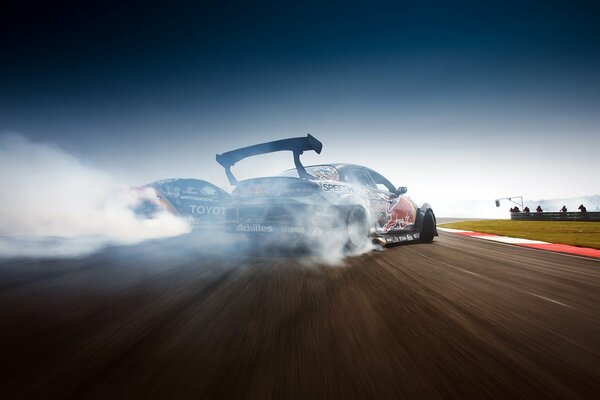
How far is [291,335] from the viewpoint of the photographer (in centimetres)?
170

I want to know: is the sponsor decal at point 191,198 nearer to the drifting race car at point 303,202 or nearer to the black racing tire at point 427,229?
the drifting race car at point 303,202

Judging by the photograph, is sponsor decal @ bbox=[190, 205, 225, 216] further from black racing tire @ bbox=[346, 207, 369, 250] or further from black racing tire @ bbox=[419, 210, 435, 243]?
black racing tire @ bbox=[419, 210, 435, 243]

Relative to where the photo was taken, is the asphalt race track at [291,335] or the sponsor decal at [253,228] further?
the sponsor decal at [253,228]

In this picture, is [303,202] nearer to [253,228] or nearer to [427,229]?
[253,228]

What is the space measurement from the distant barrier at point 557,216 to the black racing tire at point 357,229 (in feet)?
79.1

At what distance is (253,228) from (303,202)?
34.1 inches

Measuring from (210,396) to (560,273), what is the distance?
4861 millimetres

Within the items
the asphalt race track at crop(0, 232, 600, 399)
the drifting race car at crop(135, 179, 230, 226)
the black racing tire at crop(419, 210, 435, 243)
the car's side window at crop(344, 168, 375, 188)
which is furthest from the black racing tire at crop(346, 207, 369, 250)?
the drifting race car at crop(135, 179, 230, 226)

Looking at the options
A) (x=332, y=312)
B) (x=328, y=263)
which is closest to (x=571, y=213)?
(x=328, y=263)

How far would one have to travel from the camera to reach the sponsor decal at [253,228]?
439cm

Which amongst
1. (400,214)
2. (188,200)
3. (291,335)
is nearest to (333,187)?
(400,214)

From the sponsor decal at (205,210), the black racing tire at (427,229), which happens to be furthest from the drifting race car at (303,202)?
the sponsor decal at (205,210)

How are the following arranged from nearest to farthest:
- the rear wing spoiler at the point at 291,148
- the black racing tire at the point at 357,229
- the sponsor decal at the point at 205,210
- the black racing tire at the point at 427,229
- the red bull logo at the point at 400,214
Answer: the rear wing spoiler at the point at 291,148 → the black racing tire at the point at 357,229 → the red bull logo at the point at 400,214 → the black racing tire at the point at 427,229 → the sponsor decal at the point at 205,210

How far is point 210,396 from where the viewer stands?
43.2 inches
